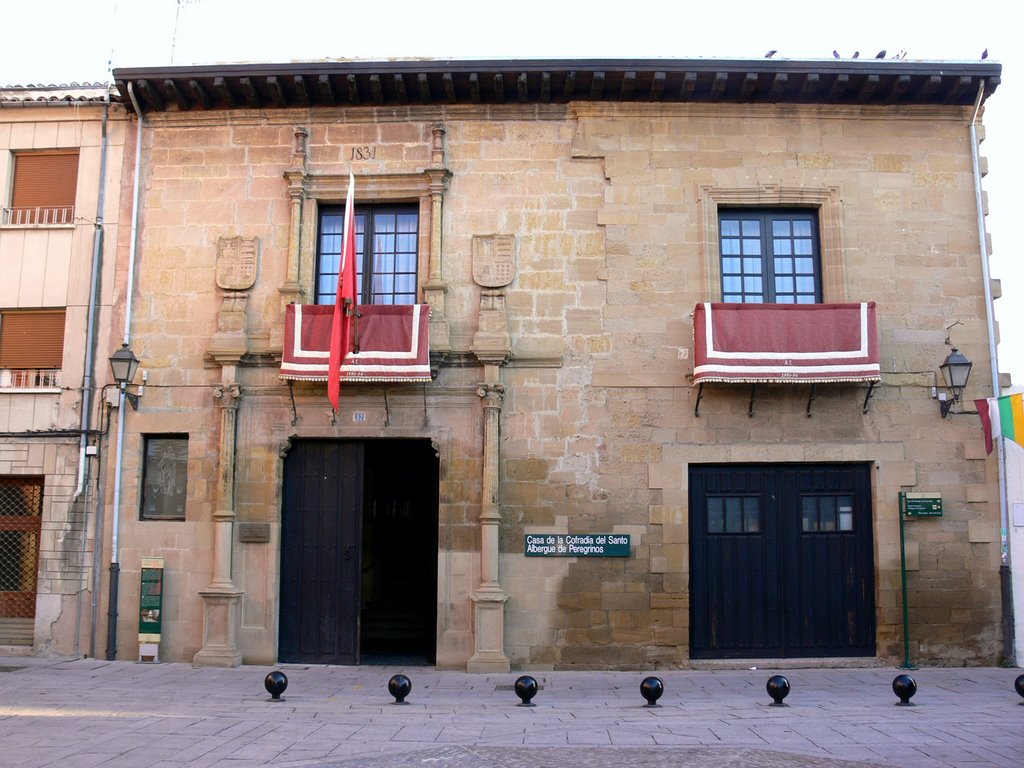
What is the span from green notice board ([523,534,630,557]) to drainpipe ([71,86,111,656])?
615 centimetres

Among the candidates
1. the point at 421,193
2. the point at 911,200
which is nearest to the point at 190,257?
the point at 421,193

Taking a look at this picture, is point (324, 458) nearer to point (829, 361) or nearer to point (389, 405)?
point (389, 405)

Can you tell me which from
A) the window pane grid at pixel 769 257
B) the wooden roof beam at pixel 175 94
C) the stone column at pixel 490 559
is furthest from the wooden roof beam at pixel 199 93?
the window pane grid at pixel 769 257

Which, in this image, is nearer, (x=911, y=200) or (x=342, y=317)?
(x=342, y=317)

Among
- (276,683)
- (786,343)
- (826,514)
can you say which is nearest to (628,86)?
(786,343)

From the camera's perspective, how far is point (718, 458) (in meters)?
12.5

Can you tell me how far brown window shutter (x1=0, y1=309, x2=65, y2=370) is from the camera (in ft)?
43.6

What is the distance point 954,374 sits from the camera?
40.4 feet

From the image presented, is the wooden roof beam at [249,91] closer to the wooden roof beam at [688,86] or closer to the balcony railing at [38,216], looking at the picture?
the balcony railing at [38,216]

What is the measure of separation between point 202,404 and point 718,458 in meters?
7.12

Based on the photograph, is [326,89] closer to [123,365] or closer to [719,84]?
[123,365]

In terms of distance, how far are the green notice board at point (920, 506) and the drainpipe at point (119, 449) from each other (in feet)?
34.9

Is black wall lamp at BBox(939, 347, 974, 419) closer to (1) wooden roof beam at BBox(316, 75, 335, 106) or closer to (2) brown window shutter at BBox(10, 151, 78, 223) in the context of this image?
(1) wooden roof beam at BBox(316, 75, 335, 106)

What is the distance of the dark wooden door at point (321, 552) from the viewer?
12539mm
